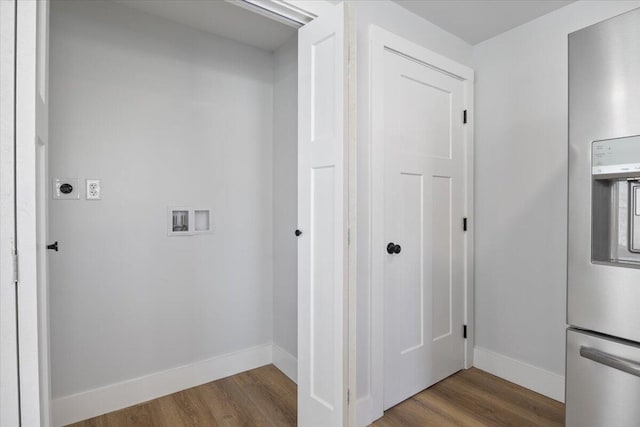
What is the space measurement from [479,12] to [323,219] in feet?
5.51

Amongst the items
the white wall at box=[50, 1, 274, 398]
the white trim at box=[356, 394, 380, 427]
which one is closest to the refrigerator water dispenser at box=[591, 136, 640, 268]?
the white trim at box=[356, 394, 380, 427]

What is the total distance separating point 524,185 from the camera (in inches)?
88.5

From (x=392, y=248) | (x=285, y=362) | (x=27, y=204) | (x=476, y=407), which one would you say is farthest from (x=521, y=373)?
(x=27, y=204)

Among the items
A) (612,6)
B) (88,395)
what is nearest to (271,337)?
(88,395)

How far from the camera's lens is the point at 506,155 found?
2342 mm

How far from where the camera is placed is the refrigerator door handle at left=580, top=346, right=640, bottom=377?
43.2 inches

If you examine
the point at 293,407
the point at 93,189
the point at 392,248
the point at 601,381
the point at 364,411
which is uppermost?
the point at 93,189

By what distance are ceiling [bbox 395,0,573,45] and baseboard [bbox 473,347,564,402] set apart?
226 cm

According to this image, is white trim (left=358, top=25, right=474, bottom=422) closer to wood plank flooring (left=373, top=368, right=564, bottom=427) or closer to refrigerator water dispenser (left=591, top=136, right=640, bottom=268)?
wood plank flooring (left=373, top=368, right=564, bottom=427)

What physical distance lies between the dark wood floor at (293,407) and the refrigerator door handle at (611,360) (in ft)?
2.95

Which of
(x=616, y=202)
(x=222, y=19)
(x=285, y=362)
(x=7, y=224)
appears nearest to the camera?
(x=7, y=224)

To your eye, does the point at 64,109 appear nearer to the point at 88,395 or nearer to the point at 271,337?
the point at 88,395

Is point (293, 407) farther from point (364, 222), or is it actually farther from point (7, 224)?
point (7, 224)

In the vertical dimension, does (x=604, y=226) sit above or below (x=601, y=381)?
above
